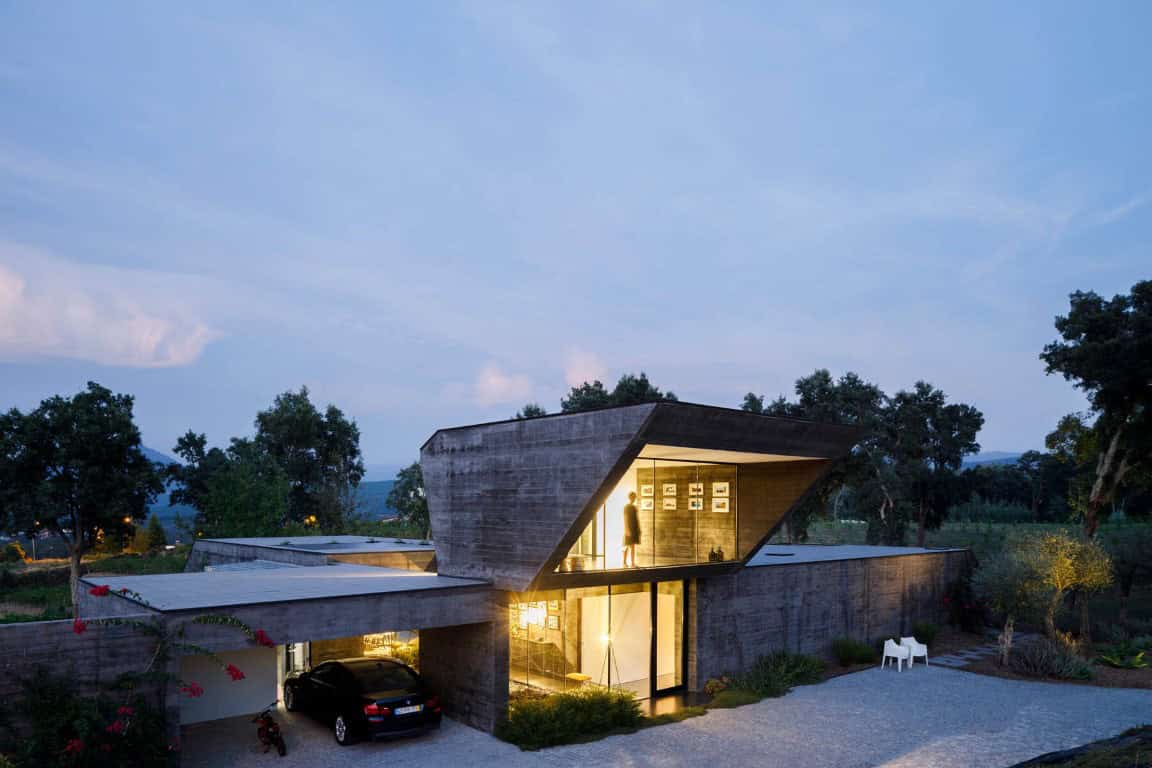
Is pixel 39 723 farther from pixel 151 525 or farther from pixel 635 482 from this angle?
pixel 151 525

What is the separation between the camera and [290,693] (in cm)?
1531

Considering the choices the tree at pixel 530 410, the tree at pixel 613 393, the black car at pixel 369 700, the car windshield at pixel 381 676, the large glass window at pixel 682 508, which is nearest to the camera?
the black car at pixel 369 700

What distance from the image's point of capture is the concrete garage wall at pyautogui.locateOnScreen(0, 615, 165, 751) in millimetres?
9188

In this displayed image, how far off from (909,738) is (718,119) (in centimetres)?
2489

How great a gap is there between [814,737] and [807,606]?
6.96 meters

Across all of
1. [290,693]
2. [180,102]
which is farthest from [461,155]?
[290,693]

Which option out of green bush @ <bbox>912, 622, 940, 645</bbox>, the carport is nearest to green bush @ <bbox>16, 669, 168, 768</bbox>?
the carport

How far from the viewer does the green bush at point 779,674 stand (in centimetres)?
1750

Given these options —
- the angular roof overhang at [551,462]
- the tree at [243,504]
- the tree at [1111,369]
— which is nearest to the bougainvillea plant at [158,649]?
the angular roof overhang at [551,462]

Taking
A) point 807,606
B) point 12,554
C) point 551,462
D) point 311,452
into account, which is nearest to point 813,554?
point 807,606

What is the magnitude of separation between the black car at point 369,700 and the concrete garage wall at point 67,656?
3454 mm

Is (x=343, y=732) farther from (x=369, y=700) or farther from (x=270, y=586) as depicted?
(x=270, y=586)

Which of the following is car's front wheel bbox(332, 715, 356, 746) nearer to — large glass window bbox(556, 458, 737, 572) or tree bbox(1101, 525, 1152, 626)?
large glass window bbox(556, 458, 737, 572)

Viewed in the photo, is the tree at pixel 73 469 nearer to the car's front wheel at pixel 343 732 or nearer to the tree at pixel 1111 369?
the car's front wheel at pixel 343 732
